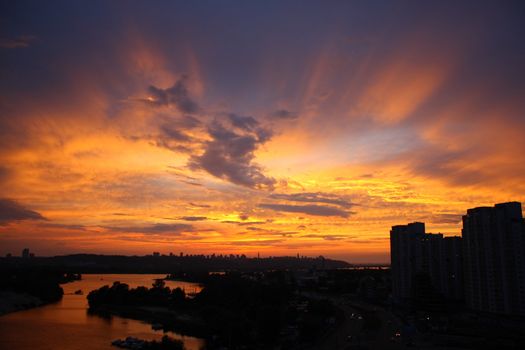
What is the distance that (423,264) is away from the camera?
26922 millimetres

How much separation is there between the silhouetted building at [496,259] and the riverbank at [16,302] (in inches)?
1091

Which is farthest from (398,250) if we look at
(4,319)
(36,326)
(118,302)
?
(4,319)

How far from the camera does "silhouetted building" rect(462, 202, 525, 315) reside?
18.8 metres

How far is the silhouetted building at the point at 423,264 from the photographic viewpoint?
2409 cm

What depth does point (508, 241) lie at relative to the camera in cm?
1984

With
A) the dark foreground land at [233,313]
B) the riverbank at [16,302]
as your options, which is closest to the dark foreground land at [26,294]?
the riverbank at [16,302]

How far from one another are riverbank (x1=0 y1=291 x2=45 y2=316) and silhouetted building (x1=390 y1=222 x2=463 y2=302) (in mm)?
25621

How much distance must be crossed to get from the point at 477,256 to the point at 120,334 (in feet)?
58.2

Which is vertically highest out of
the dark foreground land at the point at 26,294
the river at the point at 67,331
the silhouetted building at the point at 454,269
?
the silhouetted building at the point at 454,269

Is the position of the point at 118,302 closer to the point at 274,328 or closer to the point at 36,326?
the point at 36,326

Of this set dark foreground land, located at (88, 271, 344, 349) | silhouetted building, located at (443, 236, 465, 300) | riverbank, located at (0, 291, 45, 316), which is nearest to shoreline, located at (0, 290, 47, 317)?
riverbank, located at (0, 291, 45, 316)

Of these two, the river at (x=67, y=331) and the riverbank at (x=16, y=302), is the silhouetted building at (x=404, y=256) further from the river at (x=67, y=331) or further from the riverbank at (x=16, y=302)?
the riverbank at (x=16, y=302)

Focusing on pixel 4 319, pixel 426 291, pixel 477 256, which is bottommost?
pixel 4 319

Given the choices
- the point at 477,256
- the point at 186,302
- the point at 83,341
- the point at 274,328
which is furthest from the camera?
the point at 186,302
